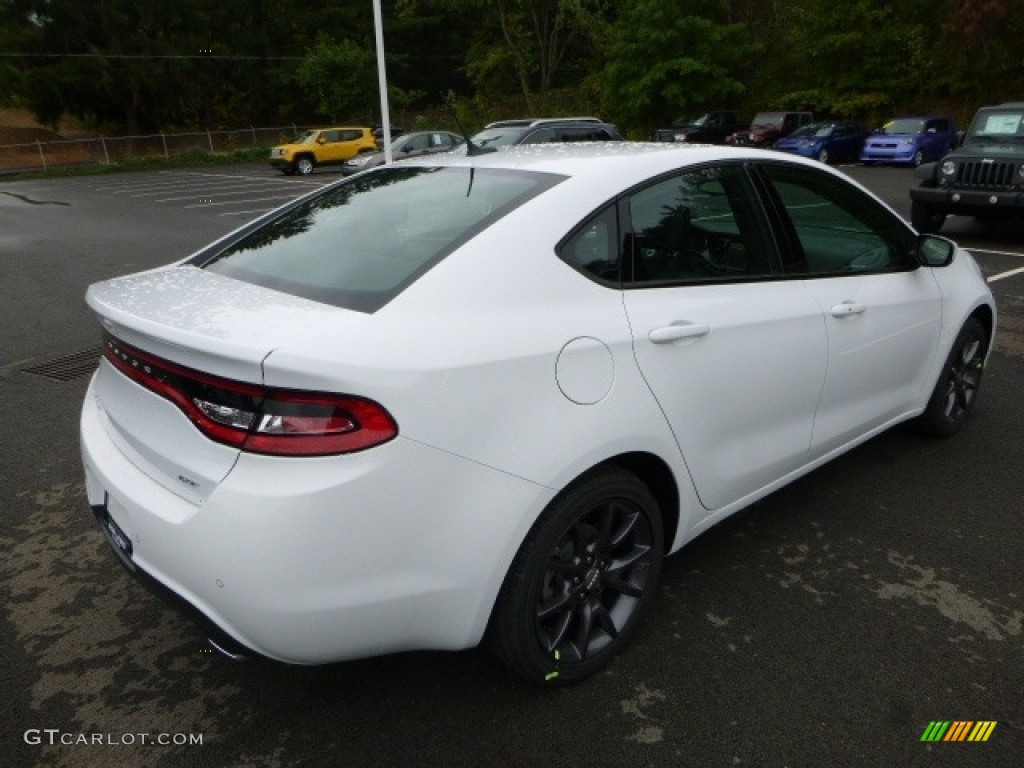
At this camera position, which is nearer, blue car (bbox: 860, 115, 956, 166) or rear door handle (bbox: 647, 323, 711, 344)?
rear door handle (bbox: 647, 323, 711, 344)

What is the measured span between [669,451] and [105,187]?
88.0 feet

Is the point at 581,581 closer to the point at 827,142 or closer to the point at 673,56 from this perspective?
the point at 827,142

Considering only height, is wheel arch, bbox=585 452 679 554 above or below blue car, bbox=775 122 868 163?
above

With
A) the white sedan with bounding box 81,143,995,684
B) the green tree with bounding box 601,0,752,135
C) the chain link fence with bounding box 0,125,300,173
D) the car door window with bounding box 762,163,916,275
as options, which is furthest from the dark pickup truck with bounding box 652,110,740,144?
the white sedan with bounding box 81,143,995,684

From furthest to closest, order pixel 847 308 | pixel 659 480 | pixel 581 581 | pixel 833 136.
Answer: pixel 833 136 → pixel 847 308 → pixel 659 480 → pixel 581 581

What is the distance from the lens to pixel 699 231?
8.84 ft

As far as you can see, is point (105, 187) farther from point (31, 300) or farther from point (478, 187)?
point (478, 187)

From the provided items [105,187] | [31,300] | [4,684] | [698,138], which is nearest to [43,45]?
[105,187]

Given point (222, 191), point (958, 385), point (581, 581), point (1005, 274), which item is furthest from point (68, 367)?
point (222, 191)

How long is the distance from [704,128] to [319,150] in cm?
1372

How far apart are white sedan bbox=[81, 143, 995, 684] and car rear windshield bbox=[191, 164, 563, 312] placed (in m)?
0.01

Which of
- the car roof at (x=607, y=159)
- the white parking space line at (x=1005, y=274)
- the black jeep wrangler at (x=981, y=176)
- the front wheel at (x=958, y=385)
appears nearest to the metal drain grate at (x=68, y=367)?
the car roof at (x=607, y=159)

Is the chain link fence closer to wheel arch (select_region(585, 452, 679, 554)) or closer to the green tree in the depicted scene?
the green tree

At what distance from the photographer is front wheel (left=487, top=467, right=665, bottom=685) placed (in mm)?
2125
